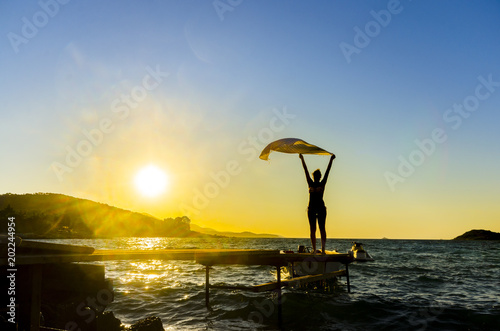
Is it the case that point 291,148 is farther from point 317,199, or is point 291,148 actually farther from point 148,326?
point 148,326

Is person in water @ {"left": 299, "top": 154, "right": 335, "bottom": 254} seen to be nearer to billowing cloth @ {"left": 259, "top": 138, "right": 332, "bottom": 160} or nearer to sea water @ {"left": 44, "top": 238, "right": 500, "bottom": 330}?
billowing cloth @ {"left": 259, "top": 138, "right": 332, "bottom": 160}

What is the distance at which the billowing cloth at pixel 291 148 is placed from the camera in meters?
11.3

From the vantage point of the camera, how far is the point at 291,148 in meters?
11.4

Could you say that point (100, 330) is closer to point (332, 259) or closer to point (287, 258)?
point (287, 258)

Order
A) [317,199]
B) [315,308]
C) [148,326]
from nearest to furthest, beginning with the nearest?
[148,326] < [317,199] < [315,308]

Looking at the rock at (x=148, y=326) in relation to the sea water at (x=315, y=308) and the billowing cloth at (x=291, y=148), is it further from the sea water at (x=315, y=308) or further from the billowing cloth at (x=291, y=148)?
the billowing cloth at (x=291, y=148)

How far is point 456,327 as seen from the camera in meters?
11.6

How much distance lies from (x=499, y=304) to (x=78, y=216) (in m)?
216

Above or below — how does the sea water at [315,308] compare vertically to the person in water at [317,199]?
below

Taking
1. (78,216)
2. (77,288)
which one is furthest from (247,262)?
(78,216)

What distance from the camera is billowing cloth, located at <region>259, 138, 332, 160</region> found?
1129 cm

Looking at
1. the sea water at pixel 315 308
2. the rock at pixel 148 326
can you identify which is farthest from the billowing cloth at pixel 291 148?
the rock at pixel 148 326

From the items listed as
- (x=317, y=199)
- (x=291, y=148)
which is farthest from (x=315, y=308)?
(x=291, y=148)

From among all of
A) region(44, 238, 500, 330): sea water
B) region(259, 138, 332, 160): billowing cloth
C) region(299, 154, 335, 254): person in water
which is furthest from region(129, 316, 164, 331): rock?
region(259, 138, 332, 160): billowing cloth
